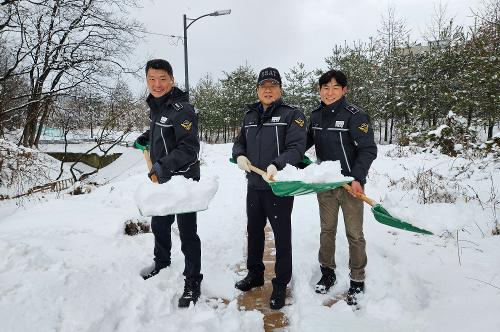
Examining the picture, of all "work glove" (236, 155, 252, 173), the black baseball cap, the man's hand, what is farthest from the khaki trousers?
the black baseball cap

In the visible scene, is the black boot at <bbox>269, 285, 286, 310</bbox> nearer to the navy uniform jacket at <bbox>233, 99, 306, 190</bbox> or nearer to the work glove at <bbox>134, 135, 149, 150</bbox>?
the navy uniform jacket at <bbox>233, 99, 306, 190</bbox>

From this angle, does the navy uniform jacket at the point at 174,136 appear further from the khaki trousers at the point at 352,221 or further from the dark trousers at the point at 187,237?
the khaki trousers at the point at 352,221

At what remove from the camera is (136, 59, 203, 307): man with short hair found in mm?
2748

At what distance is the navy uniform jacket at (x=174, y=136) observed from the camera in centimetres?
272

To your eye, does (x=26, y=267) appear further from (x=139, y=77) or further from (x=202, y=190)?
(x=139, y=77)

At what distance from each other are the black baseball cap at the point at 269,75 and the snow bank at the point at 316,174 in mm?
795

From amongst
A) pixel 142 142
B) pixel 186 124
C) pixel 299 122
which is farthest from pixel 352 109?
pixel 142 142

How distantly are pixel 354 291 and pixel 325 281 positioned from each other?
0.30m

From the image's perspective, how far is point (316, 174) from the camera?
271 centimetres

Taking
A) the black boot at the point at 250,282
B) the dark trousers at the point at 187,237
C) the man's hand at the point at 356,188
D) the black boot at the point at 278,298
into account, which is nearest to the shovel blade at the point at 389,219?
the man's hand at the point at 356,188

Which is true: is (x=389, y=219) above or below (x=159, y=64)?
below

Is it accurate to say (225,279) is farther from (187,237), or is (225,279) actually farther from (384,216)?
(384,216)

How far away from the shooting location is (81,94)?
1283cm

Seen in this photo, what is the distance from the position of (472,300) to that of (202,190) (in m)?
2.37
